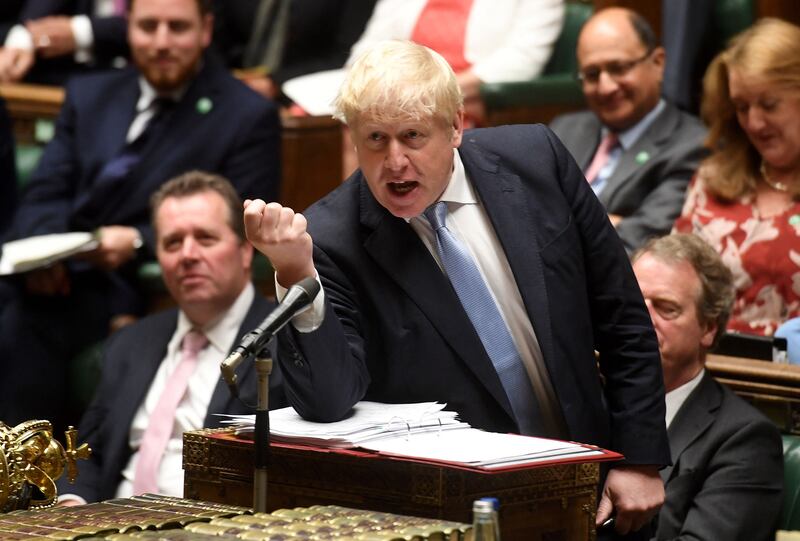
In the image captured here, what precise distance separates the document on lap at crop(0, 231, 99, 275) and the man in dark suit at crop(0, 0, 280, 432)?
0.09 m

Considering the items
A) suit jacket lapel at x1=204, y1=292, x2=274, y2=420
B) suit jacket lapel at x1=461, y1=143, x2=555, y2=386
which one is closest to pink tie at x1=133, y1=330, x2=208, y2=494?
suit jacket lapel at x1=204, y1=292, x2=274, y2=420

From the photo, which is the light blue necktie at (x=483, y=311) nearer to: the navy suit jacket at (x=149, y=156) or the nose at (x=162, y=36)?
the navy suit jacket at (x=149, y=156)

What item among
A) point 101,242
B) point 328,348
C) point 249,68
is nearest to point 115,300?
point 101,242

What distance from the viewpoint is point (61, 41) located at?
5.40 metres

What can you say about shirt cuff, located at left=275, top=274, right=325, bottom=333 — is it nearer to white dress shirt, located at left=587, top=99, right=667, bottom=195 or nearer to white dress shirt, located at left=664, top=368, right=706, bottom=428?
white dress shirt, located at left=664, top=368, right=706, bottom=428

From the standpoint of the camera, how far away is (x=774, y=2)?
16.0ft

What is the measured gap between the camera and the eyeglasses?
4523 millimetres

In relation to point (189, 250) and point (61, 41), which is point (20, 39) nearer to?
point (61, 41)

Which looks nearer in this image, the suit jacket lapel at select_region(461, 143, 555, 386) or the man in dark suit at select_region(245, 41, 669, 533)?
the man in dark suit at select_region(245, 41, 669, 533)

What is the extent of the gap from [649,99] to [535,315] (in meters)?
2.17

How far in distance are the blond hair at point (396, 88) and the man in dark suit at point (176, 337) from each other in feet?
4.55

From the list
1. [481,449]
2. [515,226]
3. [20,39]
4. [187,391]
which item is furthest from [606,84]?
[481,449]

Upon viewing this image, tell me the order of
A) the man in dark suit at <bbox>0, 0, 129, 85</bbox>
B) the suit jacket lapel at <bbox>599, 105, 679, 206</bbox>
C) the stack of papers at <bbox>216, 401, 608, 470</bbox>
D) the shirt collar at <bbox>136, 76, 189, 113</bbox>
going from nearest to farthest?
the stack of papers at <bbox>216, 401, 608, 470</bbox>, the suit jacket lapel at <bbox>599, 105, 679, 206</bbox>, the shirt collar at <bbox>136, 76, 189, 113</bbox>, the man in dark suit at <bbox>0, 0, 129, 85</bbox>

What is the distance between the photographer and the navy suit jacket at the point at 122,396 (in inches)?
143
